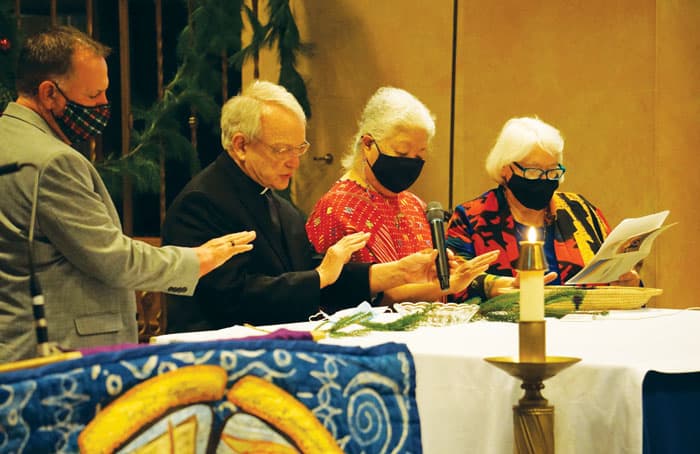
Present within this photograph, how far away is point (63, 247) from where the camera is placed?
8.41 ft

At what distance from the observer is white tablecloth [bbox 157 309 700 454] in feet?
6.36

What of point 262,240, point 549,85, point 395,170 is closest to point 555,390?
point 262,240

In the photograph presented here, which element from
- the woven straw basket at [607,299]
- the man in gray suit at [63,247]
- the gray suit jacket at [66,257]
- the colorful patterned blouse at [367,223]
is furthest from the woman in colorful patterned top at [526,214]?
the gray suit jacket at [66,257]

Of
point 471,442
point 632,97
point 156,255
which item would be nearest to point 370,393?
point 471,442

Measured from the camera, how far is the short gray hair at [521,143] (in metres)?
4.10

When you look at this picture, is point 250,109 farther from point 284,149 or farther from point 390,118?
point 390,118

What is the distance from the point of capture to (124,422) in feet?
3.55

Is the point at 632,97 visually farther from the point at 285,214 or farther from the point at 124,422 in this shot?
the point at 124,422

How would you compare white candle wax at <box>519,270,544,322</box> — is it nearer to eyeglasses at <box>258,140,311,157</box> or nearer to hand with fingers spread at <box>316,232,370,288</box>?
hand with fingers spread at <box>316,232,370,288</box>

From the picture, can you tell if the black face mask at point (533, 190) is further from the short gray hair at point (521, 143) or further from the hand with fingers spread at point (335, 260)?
the hand with fingers spread at point (335, 260)

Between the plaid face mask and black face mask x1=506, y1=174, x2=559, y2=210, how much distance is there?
1.85 m

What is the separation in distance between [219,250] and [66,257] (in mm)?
408

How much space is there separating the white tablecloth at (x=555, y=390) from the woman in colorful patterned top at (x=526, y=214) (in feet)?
5.37

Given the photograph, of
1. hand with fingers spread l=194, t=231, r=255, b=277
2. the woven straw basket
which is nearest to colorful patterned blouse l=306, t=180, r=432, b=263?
the woven straw basket
